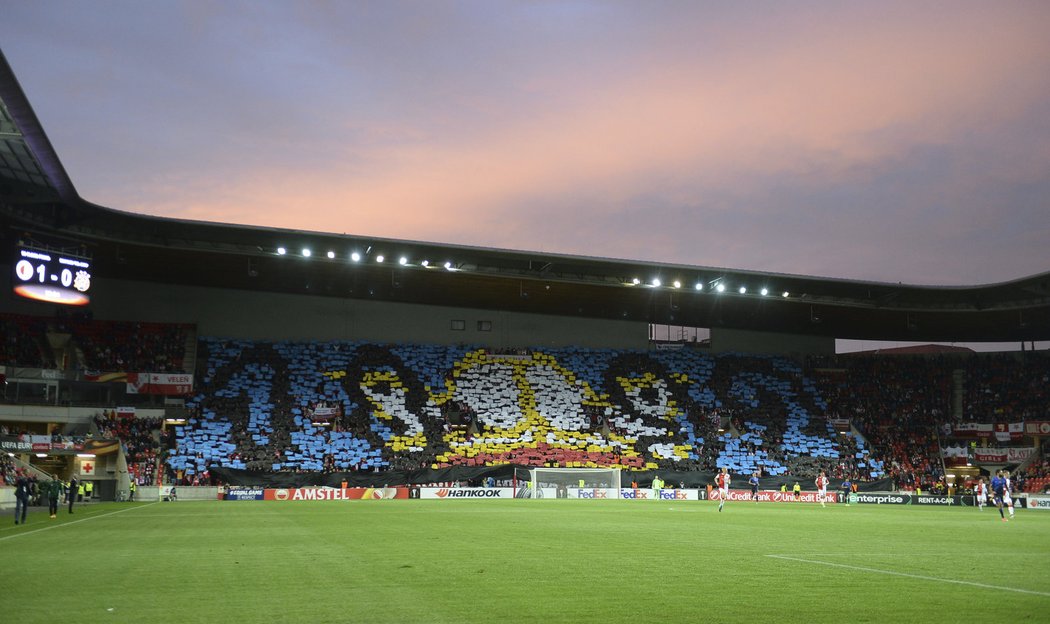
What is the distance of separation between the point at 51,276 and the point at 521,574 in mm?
35680

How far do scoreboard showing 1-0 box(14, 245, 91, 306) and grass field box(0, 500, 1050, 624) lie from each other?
20.1 metres

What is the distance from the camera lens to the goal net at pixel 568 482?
52.1 meters

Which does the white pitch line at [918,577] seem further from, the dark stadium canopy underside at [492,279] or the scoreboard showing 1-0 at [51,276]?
the scoreboard showing 1-0 at [51,276]

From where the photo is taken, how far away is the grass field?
977 cm

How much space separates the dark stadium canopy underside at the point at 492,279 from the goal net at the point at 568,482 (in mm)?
12419

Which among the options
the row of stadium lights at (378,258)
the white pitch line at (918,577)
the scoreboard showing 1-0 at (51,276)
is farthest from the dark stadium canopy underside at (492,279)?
the white pitch line at (918,577)

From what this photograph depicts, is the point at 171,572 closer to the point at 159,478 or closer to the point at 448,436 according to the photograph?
the point at 159,478

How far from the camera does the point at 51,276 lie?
135 feet

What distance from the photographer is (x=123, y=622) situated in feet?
30.1

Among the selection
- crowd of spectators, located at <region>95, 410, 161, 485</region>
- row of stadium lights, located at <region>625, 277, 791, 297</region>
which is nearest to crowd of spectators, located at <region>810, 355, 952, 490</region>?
row of stadium lights, located at <region>625, 277, 791, 297</region>

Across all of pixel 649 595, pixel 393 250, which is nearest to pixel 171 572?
pixel 649 595

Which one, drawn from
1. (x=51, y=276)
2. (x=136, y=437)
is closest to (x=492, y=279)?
(x=136, y=437)

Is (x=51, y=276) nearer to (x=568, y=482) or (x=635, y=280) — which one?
(x=568, y=482)

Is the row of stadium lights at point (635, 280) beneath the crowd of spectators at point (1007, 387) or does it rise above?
above
